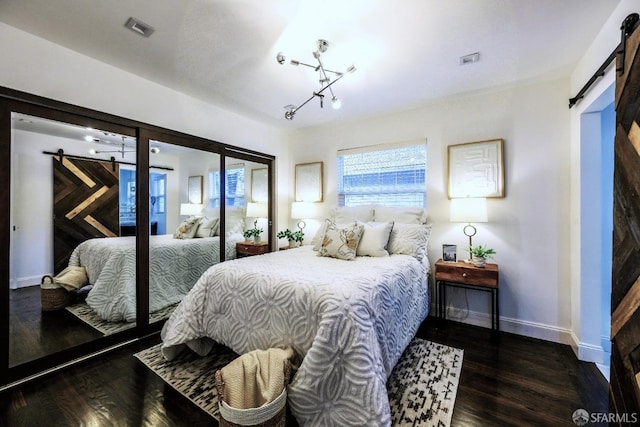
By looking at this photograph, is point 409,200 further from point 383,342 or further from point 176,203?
point 176,203

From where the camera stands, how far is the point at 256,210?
156 inches

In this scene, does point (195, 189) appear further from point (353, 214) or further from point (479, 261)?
point (479, 261)

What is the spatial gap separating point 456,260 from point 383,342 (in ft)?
5.72

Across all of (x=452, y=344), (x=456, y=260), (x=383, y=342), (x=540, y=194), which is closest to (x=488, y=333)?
(x=452, y=344)

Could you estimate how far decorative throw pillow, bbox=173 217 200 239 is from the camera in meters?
3.01

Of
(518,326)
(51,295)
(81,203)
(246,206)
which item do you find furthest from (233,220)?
(518,326)

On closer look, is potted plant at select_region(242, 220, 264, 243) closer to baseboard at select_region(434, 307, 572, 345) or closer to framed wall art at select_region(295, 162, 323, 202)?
framed wall art at select_region(295, 162, 323, 202)

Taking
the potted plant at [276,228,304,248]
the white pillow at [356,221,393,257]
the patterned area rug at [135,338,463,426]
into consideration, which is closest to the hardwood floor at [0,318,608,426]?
the patterned area rug at [135,338,463,426]

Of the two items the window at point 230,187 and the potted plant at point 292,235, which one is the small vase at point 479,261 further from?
the window at point 230,187

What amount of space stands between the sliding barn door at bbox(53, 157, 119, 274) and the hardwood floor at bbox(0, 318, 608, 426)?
3.11ft

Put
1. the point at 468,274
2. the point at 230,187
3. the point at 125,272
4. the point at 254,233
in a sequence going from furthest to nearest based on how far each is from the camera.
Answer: the point at 254,233 < the point at 230,187 < the point at 468,274 < the point at 125,272

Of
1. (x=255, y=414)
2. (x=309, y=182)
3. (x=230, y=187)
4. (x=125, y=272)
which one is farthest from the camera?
(x=309, y=182)

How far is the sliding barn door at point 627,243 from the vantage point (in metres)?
1.26

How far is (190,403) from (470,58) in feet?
11.0
